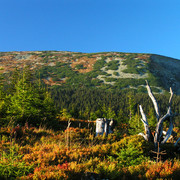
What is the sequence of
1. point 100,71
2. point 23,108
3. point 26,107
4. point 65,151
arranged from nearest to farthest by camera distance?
1. point 65,151
2. point 23,108
3. point 26,107
4. point 100,71

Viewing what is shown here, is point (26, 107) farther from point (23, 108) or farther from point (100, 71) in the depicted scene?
point (100, 71)

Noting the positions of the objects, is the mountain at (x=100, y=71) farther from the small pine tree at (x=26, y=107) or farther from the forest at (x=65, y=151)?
the forest at (x=65, y=151)

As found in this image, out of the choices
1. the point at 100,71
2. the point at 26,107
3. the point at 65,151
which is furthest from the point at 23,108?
the point at 100,71

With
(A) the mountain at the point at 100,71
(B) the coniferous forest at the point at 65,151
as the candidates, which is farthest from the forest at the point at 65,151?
(A) the mountain at the point at 100,71

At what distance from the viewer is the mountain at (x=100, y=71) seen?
6525 cm

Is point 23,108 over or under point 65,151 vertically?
over

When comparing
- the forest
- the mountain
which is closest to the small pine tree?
the forest

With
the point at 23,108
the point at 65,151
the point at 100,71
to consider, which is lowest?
the point at 65,151

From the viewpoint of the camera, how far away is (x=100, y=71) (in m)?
78.0

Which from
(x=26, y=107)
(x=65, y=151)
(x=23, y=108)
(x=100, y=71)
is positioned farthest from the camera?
(x=100, y=71)

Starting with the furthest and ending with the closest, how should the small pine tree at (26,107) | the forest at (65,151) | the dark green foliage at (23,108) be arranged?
the small pine tree at (26,107)
the dark green foliage at (23,108)
the forest at (65,151)

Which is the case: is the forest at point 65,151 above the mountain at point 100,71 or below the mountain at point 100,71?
below

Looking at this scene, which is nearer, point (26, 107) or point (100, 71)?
point (26, 107)

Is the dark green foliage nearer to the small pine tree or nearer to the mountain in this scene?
the small pine tree
